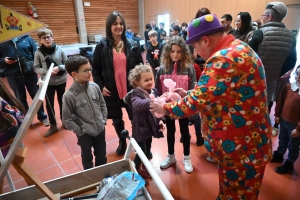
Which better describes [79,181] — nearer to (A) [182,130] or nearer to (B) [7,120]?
(B) [7,120]

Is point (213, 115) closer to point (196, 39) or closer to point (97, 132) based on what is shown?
point (196, 39)

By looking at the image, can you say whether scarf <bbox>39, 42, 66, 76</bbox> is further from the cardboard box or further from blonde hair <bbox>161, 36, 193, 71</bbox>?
the cardboard box

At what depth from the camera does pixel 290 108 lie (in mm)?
1938

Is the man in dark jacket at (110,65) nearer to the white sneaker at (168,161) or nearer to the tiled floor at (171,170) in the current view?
the tiled floor at (171,170)

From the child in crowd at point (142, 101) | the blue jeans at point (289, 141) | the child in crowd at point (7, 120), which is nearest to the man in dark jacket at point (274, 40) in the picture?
the blue jeans at point (289, 141)

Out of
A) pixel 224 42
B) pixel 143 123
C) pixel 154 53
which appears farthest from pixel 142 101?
pixel 154 53

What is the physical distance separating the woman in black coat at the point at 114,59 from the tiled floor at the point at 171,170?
712mm

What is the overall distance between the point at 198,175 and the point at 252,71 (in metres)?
1.49

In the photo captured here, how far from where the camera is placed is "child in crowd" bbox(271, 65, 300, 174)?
1.89 metres

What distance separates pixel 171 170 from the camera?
87.7 inches

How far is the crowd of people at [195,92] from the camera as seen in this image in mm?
1031

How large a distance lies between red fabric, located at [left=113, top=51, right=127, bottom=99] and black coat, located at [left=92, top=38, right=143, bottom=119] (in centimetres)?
3

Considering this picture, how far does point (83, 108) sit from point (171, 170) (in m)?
1.21

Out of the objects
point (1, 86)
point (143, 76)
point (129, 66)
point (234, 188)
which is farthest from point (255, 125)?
point (1, 86)
